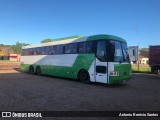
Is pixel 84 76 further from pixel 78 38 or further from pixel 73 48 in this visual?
pixel 78 38

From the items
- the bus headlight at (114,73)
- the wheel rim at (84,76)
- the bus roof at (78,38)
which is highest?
the bus roof at (78,38)

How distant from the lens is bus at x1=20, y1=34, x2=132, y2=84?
42.7ft

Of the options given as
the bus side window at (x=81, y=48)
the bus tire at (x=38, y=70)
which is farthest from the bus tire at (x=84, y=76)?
the bus tire at (x=38, y=70)

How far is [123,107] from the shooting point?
8.05m

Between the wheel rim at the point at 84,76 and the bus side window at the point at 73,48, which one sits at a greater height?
the bus side window at the point at 73,48

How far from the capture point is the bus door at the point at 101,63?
1311cm

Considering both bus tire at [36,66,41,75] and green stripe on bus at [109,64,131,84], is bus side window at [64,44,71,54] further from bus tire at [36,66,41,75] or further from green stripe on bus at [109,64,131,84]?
bus tire at [36,66,41,75]

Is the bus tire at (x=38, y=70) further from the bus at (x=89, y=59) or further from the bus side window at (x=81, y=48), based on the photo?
the bus side window at (x=81, y=48)

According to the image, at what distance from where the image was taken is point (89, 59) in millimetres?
14328

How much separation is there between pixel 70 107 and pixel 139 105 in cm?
280

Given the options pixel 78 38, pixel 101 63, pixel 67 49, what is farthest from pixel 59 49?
pixel 101 63

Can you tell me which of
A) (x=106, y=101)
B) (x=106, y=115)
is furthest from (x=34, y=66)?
(x=106, y=115)

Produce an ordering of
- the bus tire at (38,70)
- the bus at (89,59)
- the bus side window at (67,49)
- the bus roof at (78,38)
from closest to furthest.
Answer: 1. the bus at (89,59)
2. the bus roof at (78,38)
3. the bus side window at (67,49)
4. the bus tire at (38,70)

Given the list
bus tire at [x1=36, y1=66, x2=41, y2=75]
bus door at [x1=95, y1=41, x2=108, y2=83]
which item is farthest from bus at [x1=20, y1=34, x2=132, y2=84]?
bus tire at [x1=36, y1=66, x2=41, y2=75]
